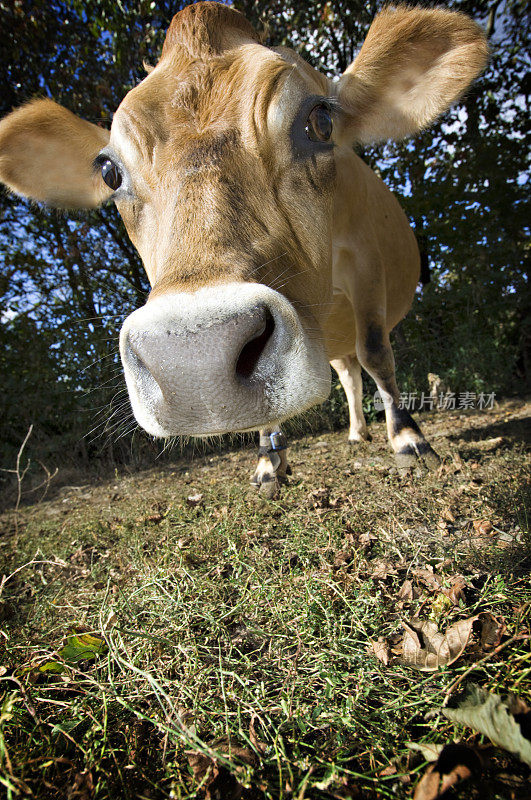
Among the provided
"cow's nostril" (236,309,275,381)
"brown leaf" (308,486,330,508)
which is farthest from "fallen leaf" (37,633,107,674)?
"brown leaf" (308,486,330,508)

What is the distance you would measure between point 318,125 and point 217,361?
151 centimetres

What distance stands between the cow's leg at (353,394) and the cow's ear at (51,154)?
3.10m

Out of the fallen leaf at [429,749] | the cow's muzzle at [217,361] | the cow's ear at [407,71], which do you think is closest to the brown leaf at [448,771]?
the fallen leaf at [429,749]

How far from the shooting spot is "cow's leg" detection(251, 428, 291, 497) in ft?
10.6

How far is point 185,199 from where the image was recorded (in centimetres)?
148

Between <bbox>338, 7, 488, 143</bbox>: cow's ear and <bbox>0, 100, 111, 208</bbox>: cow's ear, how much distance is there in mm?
1854

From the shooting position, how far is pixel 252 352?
129cm

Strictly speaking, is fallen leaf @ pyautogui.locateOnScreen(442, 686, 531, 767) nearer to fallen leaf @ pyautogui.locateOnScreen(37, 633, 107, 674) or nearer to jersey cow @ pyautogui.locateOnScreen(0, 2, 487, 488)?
jersey cow @ pyautogui.locateOnScreen(0, 2, 487, 488)

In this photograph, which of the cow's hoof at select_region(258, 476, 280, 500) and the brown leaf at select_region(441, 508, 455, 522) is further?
the cow's hoof at select_region(258, 476, 280, 500)

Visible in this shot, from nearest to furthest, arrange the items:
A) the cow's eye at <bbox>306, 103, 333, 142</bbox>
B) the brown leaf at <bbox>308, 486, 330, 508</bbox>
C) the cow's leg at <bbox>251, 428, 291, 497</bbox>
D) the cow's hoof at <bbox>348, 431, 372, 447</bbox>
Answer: the cow's eye at <bbox>306, 103, 333, 142</bbox>, the brown leaf at <bbox>308, 486, 330, 508</bbox>, the cow's leg at <bbox>251, 428, 291, 497</bbox>, the cow's hoof at <bbox>348, 431, 372, 447</bbox>

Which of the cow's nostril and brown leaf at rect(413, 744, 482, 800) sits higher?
the cow's nostril

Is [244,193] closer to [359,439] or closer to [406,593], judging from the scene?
[406,593]

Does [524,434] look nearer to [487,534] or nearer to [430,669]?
[487,534]

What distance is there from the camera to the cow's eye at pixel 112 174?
208 centimetres
